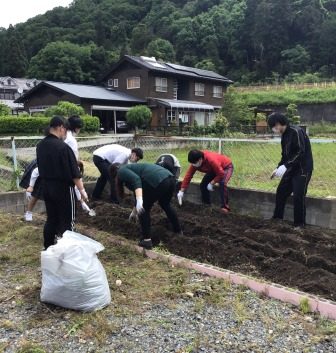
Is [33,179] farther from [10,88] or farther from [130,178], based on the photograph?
[10,88]

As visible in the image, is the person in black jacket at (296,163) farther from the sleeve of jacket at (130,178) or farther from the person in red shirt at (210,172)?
the sleeve of jacket at (130,178)

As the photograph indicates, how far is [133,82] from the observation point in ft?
105

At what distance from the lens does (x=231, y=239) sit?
189 inches

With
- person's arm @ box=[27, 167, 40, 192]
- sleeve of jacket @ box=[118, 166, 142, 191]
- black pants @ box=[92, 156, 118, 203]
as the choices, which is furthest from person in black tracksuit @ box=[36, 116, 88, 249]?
black pants @ box=[92, 156, 118, 203]

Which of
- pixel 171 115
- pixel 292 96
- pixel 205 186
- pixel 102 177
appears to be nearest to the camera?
pixel 205 186

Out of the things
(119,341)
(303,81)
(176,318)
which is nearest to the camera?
(119,341)

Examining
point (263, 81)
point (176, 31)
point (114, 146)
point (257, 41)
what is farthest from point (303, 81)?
point (114, 146)

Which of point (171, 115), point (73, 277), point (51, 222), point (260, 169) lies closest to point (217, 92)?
point (171, 115)

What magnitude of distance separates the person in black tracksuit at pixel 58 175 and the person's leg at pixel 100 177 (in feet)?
9.10

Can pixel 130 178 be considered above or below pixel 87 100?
below

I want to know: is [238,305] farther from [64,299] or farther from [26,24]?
[26,24]

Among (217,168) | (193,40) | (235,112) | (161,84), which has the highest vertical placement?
(193,40)

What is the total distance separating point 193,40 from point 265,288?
60.9 m

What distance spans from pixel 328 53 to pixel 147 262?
55.9 metres
